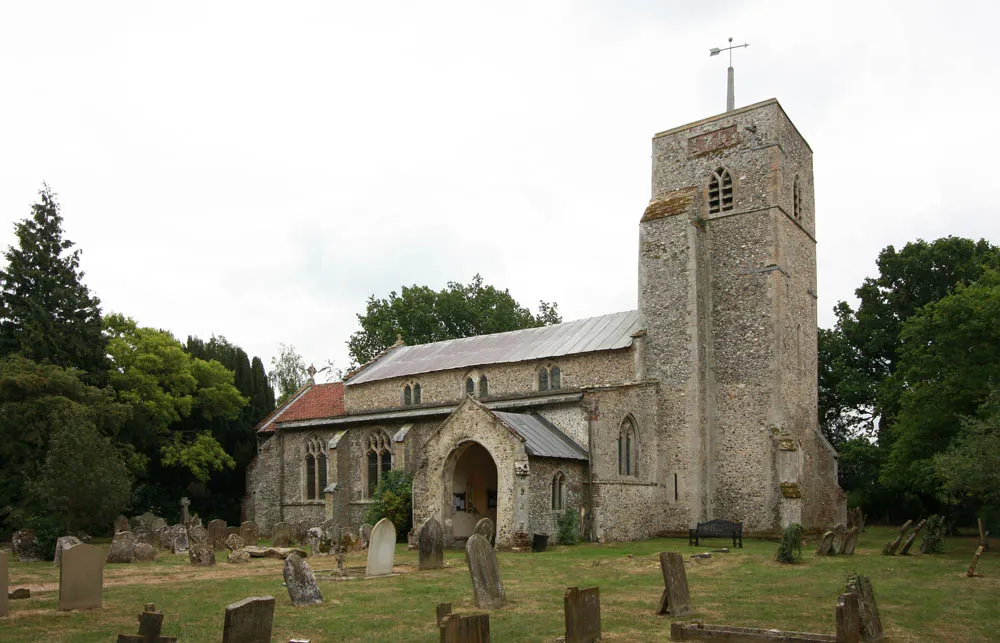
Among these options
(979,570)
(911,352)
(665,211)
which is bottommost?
(979,570)

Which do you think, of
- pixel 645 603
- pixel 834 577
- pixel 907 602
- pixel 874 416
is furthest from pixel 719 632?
pixel 874 416

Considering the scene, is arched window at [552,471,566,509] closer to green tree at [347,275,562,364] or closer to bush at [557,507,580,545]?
bush at [557,507,580,545]

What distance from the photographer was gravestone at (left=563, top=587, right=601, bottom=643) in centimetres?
986

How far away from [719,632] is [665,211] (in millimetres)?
23124

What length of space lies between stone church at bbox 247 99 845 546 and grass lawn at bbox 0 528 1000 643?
461 cm

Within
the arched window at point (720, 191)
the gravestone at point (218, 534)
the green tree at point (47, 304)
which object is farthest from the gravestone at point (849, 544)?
the green tree at point (47, 304)

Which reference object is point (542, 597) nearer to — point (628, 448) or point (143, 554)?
point (143, 554)

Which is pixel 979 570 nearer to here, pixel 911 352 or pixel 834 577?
pixel 834 577

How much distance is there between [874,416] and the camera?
127ft

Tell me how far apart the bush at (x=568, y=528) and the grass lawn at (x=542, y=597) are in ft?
10.7

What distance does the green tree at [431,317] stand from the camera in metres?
54.4

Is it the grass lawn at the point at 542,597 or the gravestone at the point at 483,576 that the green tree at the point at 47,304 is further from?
the gravestone at the point at 483,576

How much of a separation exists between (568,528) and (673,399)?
6621 mm

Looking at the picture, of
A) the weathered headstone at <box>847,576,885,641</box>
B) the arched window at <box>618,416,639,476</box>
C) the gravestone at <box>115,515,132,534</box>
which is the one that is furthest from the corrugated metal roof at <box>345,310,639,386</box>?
the weathered headstone at <box>847,576,885,641</box>
